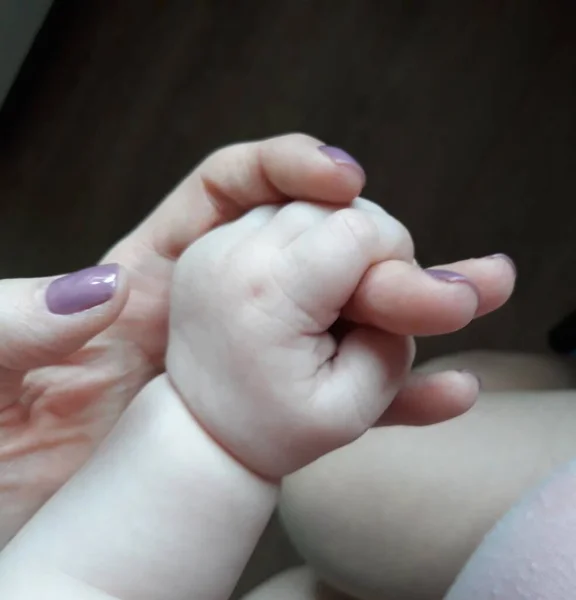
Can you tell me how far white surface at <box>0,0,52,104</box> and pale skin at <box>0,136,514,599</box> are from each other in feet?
2.16

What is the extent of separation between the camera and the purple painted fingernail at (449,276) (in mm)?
361

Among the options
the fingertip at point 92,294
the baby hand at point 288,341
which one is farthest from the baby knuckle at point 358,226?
the fingertip at point 92,294

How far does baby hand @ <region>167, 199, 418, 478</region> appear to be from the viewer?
0.37 m

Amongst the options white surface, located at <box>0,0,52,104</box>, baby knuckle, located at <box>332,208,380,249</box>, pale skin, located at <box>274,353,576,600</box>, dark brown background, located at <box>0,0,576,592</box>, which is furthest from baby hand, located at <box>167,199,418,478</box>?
white surface, located at <box>0,0,52,104</box>

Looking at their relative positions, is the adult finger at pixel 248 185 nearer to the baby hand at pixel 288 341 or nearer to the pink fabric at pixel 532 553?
the baby hand at pixel 288 341

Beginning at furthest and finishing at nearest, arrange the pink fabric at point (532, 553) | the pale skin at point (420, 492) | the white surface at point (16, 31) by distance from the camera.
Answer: the white surface at point (16, 31)
the pale skin at point (420, 492)
the pink fabric at point (532, 553)

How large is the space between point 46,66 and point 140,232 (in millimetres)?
661

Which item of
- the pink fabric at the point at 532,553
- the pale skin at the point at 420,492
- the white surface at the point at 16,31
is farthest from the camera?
the white surface at the point at 16,31

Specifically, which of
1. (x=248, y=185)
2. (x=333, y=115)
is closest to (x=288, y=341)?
(x=248, y=185)

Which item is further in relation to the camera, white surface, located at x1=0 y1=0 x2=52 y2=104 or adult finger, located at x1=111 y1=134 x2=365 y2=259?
white surface, located at x1=0 y1=0 x2=52 y2=104

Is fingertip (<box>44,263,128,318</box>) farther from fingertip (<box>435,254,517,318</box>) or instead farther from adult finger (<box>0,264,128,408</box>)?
fingertip (<box>435,254,517,318</box>)

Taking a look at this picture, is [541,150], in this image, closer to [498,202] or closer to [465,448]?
[498,202]

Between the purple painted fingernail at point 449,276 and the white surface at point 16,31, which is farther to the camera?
the white surface at point 16,31

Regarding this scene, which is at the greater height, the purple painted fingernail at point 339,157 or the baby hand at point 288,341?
the purple painted fingernail at point 339,157
